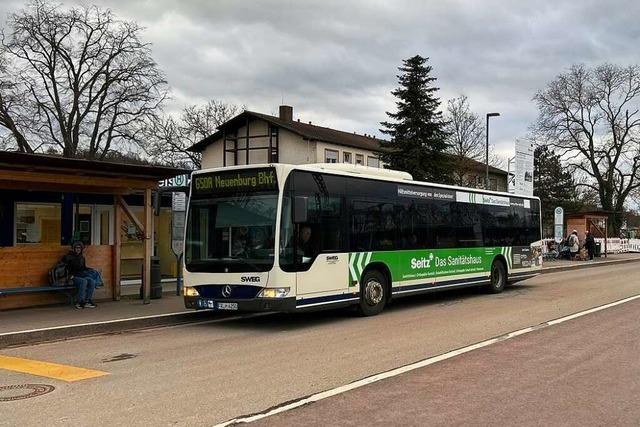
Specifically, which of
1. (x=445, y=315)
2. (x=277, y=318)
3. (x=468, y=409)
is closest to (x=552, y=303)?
(x=445, y=315)

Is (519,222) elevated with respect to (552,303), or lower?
elevated

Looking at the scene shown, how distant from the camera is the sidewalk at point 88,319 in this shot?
33.7ft

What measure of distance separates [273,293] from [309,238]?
4.24ft

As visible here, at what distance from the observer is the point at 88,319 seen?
11625 millimetres

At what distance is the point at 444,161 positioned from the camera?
124ft

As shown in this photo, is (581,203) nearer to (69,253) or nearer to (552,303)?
(552,303)

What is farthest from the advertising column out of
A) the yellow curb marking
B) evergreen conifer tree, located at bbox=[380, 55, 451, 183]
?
the yellow curb marking

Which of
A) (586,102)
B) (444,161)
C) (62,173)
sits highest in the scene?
(586,102)

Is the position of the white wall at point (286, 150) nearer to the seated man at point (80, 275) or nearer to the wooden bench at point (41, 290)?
the wooden bench at point (41, 290)

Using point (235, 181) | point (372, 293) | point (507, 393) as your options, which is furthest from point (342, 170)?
point (507, 393)

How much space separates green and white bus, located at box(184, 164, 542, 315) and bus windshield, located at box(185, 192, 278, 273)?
0.02 metres

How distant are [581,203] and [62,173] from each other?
227ft

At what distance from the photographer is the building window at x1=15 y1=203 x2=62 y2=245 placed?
17828 mm

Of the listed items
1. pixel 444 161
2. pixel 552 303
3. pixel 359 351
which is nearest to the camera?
pixel 359 351
